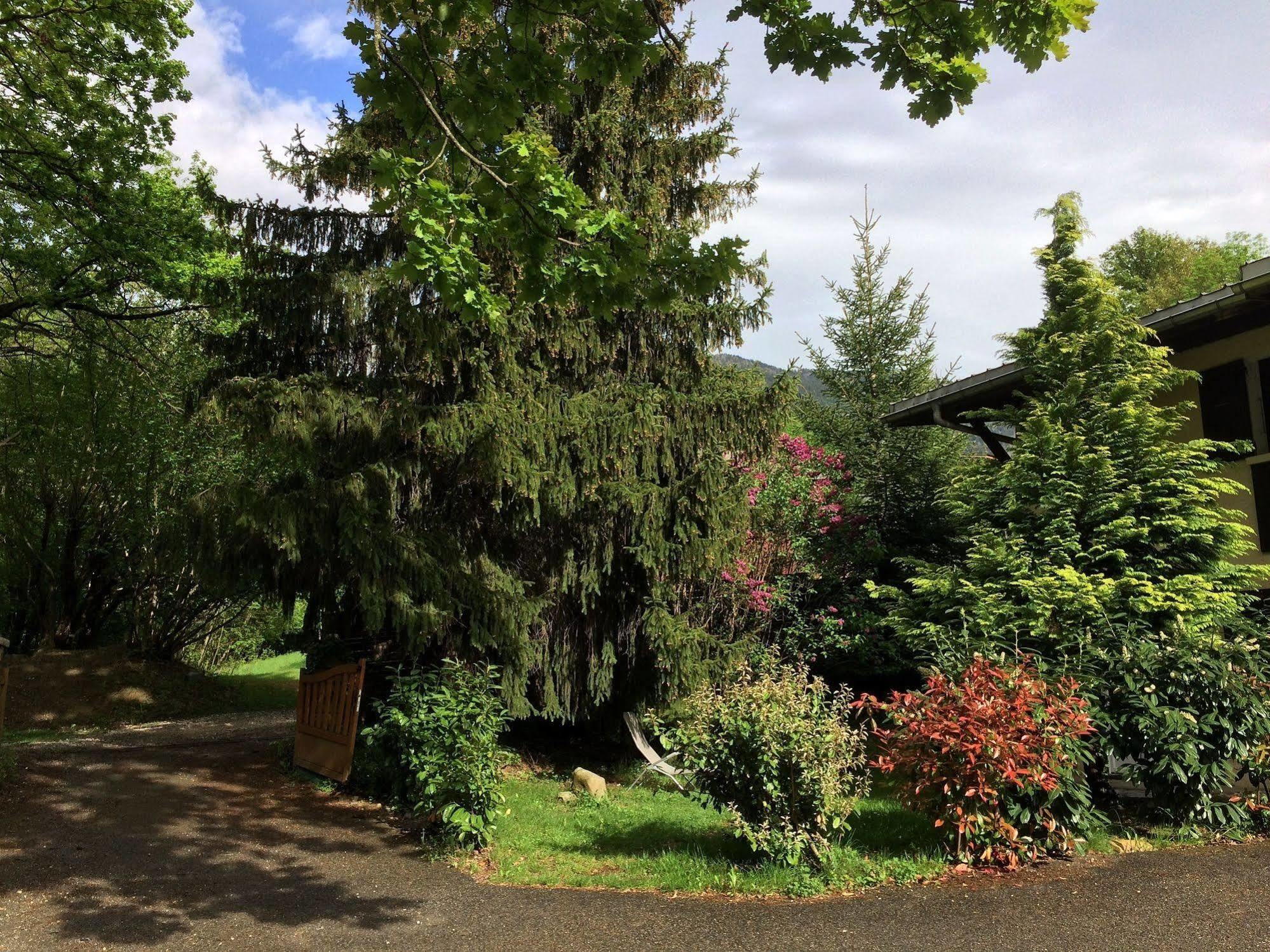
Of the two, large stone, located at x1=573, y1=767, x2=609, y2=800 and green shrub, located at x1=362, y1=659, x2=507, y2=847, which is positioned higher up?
green shrub, located at x1=362, y1=659, x2=507, y2=847

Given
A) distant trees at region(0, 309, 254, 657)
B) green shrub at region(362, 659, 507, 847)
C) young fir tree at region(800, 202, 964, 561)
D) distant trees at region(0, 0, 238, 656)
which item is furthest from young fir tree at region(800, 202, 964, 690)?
distant trees at region(0, 309, 254, 657)

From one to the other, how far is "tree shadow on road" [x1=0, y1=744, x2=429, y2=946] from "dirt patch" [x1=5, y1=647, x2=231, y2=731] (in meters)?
7.63

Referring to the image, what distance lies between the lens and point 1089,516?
8586mm

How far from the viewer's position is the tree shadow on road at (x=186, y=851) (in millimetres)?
5879

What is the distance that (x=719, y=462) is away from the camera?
9938 millimetres

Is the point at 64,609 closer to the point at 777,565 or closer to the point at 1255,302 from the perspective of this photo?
the point at 777,565

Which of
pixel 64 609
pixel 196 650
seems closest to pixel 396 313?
pixel 64 609

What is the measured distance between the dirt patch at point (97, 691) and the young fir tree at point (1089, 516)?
16.4 metres

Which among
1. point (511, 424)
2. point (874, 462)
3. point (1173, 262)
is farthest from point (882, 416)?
point (1173, 262)

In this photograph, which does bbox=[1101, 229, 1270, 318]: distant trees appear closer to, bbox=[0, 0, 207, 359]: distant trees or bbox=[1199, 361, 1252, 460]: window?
bbox=[1199, 361, 1252, 460]: window

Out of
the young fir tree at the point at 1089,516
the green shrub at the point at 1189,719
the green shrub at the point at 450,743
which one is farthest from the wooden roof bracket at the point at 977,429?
the green shrub at the point at 450,743

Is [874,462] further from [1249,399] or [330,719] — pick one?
[330,719]

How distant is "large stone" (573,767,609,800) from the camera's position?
31.9 feet

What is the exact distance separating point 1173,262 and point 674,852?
3474 centimetres
